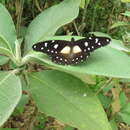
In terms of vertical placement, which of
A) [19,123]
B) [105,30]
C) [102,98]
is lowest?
[19,123]

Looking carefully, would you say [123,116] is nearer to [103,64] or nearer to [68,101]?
[68,101]

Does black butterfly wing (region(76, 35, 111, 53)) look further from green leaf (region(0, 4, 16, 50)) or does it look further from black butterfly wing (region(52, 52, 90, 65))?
green leaf (region(0, 4, 16, 50))

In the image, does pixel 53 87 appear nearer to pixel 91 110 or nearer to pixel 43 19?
pixel 91 110

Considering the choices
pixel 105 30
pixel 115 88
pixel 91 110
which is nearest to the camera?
pixel 91 110

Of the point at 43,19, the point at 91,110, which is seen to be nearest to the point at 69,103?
the point at 91,110

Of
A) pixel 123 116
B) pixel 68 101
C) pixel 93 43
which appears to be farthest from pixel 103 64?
pixel 123 116

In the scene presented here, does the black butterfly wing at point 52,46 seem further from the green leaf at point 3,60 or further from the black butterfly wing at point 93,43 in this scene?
the green leaf at point 3,60

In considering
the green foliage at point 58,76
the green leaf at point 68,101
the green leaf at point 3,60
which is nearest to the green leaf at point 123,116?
the green foliage at point 58,76
